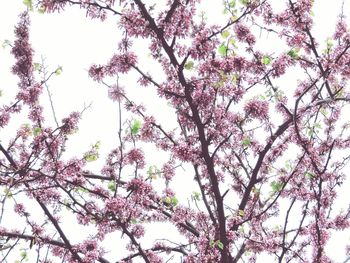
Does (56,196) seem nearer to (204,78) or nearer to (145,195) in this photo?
(145,195)

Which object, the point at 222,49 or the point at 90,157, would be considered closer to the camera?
the point at 222,49

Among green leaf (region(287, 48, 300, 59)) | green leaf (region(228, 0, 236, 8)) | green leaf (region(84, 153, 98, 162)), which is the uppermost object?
green leaf (region(228, 0, 236, 8))

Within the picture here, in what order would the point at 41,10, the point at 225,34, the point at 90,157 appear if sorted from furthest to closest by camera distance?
1. the point at 90,157
2. the point at 225,34
3. the point at 41,10

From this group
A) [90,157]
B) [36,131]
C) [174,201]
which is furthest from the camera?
[174,201]

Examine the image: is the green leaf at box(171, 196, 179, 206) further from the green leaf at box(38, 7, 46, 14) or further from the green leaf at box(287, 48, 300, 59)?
the green leaf at box(38, 7, 46, 14)

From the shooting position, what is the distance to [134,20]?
5.59 meters

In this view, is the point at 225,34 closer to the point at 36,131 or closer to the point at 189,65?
the point at 189,65

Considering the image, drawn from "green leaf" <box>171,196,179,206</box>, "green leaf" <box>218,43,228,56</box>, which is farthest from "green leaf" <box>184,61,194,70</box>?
"green leaf" <box>171,196,179,206</box>

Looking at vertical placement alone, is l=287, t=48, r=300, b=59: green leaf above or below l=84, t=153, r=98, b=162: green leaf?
above

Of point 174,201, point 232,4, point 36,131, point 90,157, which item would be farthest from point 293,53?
point 36,131

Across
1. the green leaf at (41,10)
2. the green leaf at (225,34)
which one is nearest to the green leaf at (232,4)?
the green leaf at (225,34)

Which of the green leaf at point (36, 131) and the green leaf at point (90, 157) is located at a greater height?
the green leaf at point (36, 131)

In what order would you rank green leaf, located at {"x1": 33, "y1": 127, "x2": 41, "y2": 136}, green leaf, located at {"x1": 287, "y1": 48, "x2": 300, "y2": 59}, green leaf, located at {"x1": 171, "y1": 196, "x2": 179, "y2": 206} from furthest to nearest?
green leaf, located at {"x1": 171, "y1": 196, "x2": 179, "y2": 206} → green leaf, located at {"x1": 287, "y1": 48, "x2": 300, "y2": 59} → green leaf, located at {"x1": 33, "y1": 127, "x2": 41, "y2": 136}

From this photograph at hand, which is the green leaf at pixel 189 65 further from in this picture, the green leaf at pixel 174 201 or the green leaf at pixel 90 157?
the green leaf at pixel 174 201
